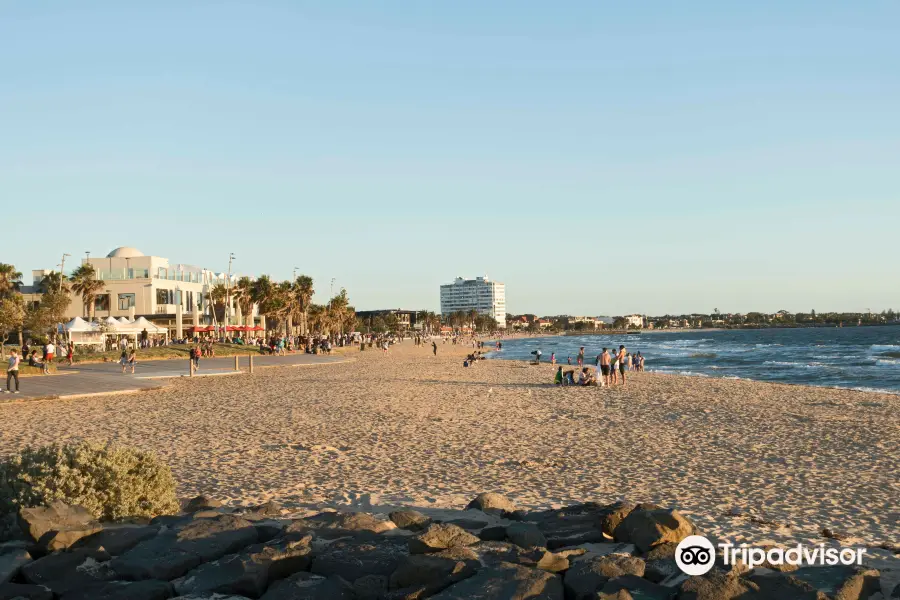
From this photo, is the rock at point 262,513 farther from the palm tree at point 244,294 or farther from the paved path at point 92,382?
the palm tree at point 244,294

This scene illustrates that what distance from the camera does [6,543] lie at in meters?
6.70

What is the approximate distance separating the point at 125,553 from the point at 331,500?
3.71 m

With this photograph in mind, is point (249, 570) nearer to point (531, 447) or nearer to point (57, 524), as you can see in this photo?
point (57, 524)

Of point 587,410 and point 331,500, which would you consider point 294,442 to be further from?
point 587,410

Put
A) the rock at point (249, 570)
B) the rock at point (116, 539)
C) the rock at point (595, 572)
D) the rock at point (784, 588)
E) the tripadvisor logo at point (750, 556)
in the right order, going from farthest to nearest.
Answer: the rock at point (116, 539) → the tripadvisor logo at point (750, 556) → the rock at point (249, 570) → the rock at point (595, 572) → the rock at point (784, 588)

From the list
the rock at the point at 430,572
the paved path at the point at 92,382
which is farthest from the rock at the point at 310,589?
the paved path at the point at 92,382

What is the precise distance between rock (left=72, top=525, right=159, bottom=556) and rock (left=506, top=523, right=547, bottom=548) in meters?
3.26

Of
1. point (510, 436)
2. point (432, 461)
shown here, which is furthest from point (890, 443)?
point (432, 461)

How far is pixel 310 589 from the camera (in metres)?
5.21

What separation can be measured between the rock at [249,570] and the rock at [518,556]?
4.57 ft

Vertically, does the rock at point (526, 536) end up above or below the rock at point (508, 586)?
below

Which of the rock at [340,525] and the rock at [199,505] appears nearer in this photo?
the rock at [340,525]

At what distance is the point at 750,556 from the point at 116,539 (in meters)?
5.56

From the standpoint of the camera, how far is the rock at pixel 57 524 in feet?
20.7
